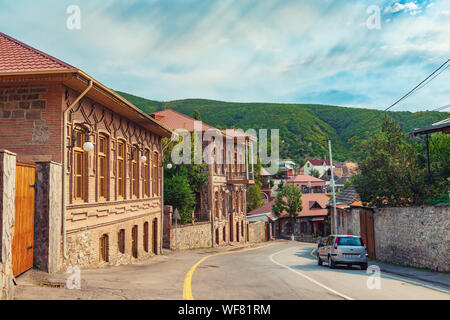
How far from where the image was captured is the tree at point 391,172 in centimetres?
2312

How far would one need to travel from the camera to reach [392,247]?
21.4 m

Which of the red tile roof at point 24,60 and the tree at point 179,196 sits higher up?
the red tile roof at point 24,60

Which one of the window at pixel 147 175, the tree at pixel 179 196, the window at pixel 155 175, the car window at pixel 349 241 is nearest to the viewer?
the car window at pixel 349 241

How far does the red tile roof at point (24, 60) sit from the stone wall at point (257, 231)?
43302mm

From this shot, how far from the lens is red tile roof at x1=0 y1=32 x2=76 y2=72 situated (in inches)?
499

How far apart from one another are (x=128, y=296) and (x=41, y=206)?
3.84 meters

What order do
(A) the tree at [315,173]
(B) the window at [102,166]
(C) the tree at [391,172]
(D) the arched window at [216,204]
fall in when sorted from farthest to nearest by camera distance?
(A) the tree at [315,173]
(D) the arched window at [216,204]
(C) the tree at [391,172]
(B) the window at [102,166]

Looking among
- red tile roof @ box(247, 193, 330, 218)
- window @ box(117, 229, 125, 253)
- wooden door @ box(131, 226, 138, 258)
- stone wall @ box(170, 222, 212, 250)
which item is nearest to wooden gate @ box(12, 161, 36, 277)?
window @ box(117, 229, 125, 253)

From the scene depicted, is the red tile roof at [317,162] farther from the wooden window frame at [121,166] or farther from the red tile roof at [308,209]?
the wooden window frame at [121,166]

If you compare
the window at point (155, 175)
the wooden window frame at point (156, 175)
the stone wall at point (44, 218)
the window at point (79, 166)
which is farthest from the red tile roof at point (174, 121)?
the stone wall at point (44, 218)

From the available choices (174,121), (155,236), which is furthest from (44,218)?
(174,121)

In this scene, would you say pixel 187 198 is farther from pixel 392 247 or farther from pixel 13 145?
pixel 13 145

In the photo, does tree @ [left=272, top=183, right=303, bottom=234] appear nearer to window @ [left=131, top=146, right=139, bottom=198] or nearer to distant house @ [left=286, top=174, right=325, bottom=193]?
window @ [left=131, top=146, right=139, bottom=198]

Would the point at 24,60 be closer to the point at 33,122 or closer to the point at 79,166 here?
the point at 33,122
